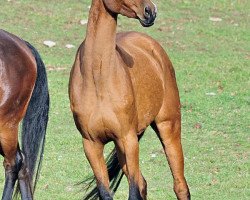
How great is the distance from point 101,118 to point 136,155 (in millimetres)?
393

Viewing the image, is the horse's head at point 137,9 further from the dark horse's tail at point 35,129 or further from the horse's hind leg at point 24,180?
the horse's hind leg at point 24,180

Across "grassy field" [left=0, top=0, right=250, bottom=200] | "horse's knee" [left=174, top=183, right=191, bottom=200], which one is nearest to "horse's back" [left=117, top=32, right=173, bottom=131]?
"horse's knee" [left=174, top=183, right=191, bottom=200]

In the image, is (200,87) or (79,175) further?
(200,87)

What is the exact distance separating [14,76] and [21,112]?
0.98 ft

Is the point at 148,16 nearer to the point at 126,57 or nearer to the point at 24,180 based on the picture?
the point at 126,57

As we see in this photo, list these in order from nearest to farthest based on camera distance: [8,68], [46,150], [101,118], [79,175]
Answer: [101,118], [8,68], [79,175], [46,150]

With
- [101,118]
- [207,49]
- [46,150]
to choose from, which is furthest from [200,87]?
[101,118]

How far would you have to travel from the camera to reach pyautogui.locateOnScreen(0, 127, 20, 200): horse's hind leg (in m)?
7.83

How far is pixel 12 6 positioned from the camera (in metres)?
15.5

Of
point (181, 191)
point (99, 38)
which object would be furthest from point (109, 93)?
point (181, 191)

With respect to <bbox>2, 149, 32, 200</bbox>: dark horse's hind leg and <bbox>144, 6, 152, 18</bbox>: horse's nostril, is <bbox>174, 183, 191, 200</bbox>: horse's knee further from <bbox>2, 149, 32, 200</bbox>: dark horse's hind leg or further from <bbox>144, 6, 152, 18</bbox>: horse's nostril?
<bbox>144, 6, 152, 18</bbox>: horse's nostril

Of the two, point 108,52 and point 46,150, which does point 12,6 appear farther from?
point 108,52

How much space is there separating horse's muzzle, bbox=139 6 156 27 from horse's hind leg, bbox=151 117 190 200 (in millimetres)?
1415

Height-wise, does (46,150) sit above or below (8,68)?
below
